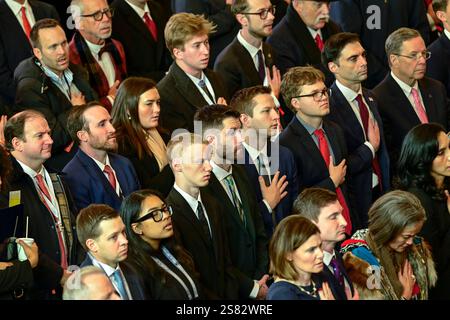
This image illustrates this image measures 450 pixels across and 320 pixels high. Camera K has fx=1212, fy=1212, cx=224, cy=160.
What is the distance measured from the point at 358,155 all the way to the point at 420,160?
679 millimetres

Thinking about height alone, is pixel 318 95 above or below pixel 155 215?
above

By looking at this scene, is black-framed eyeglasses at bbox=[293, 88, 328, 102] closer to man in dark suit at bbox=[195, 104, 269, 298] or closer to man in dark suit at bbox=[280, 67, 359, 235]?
man in dark suit at bbox=[280, 67, 359, 235]

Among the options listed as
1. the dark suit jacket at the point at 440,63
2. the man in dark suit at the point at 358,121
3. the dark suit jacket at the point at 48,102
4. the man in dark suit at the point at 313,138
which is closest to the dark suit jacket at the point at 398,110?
the man in dark suit at the point at 358,121

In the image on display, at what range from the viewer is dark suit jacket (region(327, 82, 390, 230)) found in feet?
24.4

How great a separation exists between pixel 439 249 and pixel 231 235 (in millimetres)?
1170

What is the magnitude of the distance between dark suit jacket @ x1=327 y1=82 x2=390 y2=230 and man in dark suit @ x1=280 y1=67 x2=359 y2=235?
0.17 meters

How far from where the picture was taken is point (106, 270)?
5.65m

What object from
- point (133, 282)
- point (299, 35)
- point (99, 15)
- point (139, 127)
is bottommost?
point (133, 282)

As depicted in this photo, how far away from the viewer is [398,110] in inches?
312

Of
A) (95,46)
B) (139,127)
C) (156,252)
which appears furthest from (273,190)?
(95,46)

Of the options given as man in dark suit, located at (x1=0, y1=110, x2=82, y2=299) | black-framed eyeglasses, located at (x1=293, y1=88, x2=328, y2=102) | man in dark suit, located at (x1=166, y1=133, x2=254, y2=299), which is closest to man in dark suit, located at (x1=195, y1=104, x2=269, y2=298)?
man in dark suit, located at (x1=166, y1=133, x2=254, y2=299)

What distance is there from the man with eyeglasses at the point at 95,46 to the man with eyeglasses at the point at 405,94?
1.75 metres

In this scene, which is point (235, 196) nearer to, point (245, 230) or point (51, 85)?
point (245, 230)
